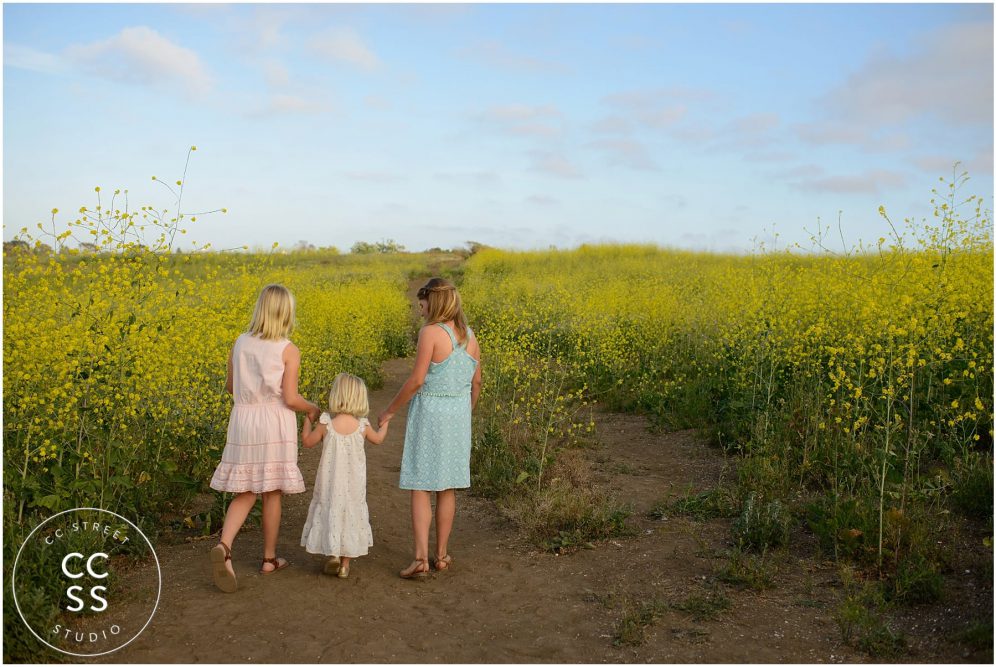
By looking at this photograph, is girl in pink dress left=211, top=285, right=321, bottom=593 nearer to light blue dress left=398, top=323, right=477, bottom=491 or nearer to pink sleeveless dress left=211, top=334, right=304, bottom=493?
pink sleeveless dress left=211, top=334, right=304, bottom=493

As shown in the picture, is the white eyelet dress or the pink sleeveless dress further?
the white eyelet dress

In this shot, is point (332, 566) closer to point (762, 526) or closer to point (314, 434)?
point (314, 434)

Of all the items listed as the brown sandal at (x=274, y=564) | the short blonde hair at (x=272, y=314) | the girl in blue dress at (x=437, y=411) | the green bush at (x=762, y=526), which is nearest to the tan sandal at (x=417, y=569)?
the girl in blue dress at (x=437, y=411)

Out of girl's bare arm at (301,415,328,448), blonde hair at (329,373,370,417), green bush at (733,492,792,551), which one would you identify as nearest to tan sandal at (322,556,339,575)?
girl's bare arm at (301,415,328,448)

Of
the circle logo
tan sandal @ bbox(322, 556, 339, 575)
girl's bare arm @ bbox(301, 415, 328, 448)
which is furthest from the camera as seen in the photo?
tan sandal @ bbox(322, 556, 339, 575)

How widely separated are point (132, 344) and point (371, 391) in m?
6.24

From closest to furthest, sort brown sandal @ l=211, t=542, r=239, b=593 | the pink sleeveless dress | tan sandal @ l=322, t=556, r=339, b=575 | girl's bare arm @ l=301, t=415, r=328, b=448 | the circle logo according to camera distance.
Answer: the circle logo → brown sandal @ l=211, t=542, r=239, b=593 → the pink sleeveless dress → girl's bare arm @ l=301, t=415, r=328, b=448 → tan sandal @ l=322, t=556, r=339, b=575

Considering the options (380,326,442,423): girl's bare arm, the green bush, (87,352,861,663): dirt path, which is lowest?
(87,352,861,663): dirt path

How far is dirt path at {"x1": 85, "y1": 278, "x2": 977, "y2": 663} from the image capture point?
12.9 feet

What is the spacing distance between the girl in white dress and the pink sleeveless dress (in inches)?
7.0

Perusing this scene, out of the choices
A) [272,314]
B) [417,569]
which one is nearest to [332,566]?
[417,569]

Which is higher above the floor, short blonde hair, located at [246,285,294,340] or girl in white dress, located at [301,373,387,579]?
short blonde hair, located at [246,285,294,340]

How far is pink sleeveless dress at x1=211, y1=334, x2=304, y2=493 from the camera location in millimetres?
4520

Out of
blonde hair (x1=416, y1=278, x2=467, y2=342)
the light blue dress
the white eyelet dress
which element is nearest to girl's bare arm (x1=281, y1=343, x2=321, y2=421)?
the white eyelet dress
